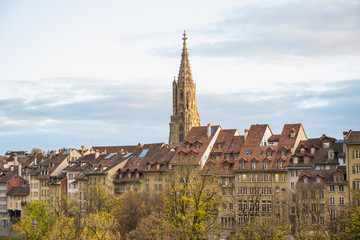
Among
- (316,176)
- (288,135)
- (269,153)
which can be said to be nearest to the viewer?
(316,176)

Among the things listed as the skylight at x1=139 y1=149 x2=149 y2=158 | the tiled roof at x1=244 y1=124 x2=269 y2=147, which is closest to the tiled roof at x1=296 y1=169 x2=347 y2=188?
the tiled roof at x1=244 y1=124 x2=269 y2=147

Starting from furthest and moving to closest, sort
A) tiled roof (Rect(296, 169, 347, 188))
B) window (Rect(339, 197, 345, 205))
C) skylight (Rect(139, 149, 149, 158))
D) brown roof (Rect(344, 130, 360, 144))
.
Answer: skylight (Rect(139, 149, 149, 158)), tiled roof (Rect(296, 169, 347, 188)), brown roof (Rect(344, 130, 360, 144)), window (Rect(339, 197, 345, 205))

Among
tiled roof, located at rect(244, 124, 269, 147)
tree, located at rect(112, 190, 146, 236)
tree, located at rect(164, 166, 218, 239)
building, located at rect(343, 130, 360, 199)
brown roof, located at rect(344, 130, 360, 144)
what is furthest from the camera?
tiled roof, located at rect(244, 124, 269, 147)

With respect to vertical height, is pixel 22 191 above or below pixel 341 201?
above

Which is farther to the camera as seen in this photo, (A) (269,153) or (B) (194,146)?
(B) (194,146)

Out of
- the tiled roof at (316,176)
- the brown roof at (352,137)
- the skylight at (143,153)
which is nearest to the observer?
the brown roof at (352,137)

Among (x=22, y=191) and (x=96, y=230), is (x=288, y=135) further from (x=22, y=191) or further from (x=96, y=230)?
(x=22, y=191)

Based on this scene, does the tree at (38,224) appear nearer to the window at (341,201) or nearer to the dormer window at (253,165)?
the dormer window at (253,165)

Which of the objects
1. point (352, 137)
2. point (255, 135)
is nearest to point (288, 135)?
point (255, 135)

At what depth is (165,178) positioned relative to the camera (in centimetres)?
15375

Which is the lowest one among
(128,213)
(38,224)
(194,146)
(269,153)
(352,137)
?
(38,224)

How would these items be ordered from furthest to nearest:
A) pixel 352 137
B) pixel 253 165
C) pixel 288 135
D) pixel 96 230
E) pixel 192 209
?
pixel 288 135 → pixel 253 165 → pixel 352 137 → pixel 192 209 → pixel 96 230

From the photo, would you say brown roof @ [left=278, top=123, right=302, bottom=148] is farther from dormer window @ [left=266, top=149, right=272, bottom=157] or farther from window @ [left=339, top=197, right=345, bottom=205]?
window @ [left=339, top=197, right=345, bottom=205]

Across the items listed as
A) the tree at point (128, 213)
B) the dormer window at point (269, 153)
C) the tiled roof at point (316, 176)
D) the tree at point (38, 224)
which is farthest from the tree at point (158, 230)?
the dormer window at point (269, 153)
